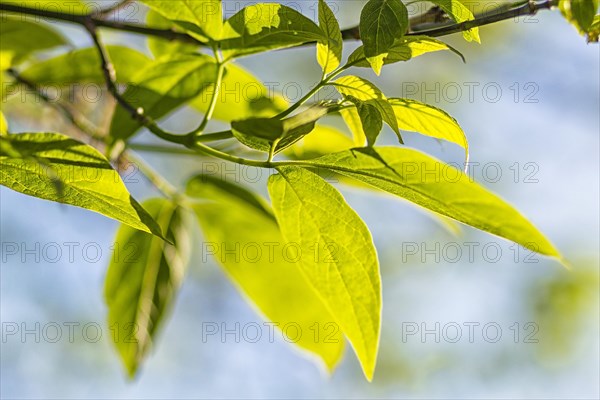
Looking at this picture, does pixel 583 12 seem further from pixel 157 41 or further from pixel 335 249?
pixel 157 41

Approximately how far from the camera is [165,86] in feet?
2.87

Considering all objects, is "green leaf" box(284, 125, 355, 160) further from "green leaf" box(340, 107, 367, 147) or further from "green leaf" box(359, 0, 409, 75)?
"green leaf" box(359, 0, 409, 75)

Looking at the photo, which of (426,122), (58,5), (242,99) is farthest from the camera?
(242,99)

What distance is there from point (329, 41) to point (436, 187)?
0.51 ft

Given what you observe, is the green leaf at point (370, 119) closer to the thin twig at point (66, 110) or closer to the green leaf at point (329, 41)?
the green leaf at point (329, 41)

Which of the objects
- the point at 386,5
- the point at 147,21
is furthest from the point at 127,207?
the point at 147,21

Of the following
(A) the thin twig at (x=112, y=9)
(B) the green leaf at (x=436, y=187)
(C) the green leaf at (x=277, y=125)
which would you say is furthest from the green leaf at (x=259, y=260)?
(C) the green leaf at (x=277, y=125)

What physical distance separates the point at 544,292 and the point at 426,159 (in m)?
3.21

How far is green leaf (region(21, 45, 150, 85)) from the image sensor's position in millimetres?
977

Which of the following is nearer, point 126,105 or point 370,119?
point 370,119

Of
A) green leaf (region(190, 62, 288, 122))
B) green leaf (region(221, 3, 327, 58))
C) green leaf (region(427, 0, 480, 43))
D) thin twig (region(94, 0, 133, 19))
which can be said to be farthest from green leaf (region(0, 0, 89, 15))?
green leaf (region(427, 0, 480, 43))

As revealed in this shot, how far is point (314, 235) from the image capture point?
2.18 ft

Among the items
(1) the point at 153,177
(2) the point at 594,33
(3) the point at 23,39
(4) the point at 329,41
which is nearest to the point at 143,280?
(1) the point at 153,177

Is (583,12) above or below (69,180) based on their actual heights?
above
